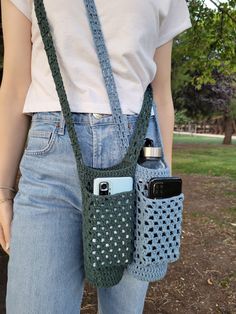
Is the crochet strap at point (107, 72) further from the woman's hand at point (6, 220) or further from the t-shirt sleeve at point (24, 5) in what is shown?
the woman's hand at point (6, 220)

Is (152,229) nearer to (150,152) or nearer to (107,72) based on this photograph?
(150,152)

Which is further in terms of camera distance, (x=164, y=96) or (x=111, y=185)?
(x=164, y=96)

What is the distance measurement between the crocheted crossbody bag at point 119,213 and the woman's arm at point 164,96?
27cm

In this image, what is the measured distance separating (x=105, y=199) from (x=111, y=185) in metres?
0.04

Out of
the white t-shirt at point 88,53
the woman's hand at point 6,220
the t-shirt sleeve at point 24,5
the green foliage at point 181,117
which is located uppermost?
the t-shirt sleeve at point 24,5

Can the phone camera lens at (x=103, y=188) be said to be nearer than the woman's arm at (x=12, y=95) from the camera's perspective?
Yes

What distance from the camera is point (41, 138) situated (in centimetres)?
115

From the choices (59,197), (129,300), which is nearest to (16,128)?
(59,197)

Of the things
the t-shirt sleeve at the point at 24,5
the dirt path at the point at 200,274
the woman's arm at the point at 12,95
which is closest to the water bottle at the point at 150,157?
the woman's arm at the point at 12,95

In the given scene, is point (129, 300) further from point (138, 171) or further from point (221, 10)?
point (221, 10)

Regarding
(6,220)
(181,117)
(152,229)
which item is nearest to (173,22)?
(152,229)

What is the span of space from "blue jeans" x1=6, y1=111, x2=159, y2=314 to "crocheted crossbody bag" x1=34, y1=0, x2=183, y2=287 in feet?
0.17

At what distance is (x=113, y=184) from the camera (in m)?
1.08

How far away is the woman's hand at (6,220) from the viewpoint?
1.23 m
